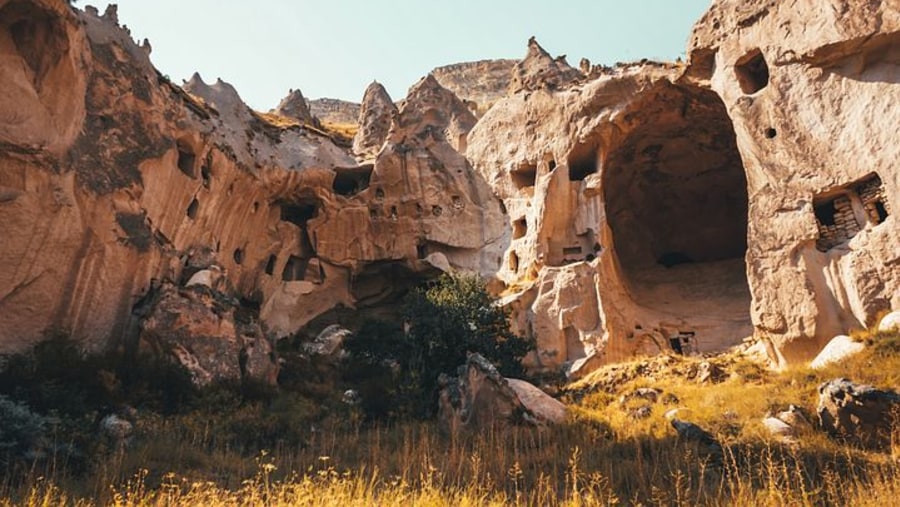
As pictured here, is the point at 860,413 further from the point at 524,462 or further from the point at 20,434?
the point at 20,434

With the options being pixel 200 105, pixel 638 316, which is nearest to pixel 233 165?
pixel 200 105

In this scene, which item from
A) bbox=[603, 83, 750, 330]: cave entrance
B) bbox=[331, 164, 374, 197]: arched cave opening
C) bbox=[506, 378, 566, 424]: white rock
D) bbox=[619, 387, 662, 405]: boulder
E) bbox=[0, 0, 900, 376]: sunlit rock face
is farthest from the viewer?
bbox=[331, 164, 374, 197]: arched cave opening

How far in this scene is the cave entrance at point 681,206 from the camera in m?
18.0

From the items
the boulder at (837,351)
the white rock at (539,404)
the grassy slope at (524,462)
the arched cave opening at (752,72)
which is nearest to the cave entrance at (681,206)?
the arched cave opening at (752,72)

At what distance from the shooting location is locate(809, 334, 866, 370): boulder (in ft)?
33.5

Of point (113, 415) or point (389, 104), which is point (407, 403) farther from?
point (389, 104)

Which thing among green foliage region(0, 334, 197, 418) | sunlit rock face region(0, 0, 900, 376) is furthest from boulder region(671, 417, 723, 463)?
green foliage region(0, 334, 197, 418)

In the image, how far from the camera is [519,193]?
20609 millimetres

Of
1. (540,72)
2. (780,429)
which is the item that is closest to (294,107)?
(540,72)

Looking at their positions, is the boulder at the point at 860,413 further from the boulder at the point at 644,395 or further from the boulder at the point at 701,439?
the boulder at the point at 644,395

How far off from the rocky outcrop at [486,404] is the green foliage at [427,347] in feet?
3.89

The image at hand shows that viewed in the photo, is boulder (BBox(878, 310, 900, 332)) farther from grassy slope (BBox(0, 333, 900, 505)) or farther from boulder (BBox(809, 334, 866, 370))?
boulder (BBox(809, 334, 866, 370))

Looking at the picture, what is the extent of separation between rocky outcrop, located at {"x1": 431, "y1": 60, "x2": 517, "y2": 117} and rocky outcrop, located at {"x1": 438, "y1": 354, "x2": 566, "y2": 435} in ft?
147

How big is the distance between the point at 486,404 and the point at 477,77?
169 ft
